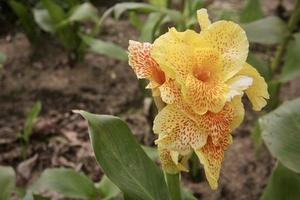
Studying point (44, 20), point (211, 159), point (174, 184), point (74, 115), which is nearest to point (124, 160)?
point (174, 184)

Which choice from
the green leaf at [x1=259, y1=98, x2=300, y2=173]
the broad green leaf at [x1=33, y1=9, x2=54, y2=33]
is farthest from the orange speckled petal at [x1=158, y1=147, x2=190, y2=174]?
the broad green leaf at [x1=33, y1=9, x2=54, y2=33]

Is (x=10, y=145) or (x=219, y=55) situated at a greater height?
(x=219, y=55)

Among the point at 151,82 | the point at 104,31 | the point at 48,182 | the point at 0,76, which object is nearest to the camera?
the point at 151,82

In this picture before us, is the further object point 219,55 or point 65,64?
point 65,64

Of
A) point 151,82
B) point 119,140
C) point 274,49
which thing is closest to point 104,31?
point 274,49

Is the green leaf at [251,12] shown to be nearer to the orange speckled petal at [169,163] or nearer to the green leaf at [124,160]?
the green leaf at [124,160]

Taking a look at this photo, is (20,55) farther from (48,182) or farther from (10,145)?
(48,182)

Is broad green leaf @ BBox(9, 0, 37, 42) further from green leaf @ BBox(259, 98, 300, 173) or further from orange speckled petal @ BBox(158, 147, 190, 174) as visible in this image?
orange speckled petal @ BBox(158, 147, 190, 174)
